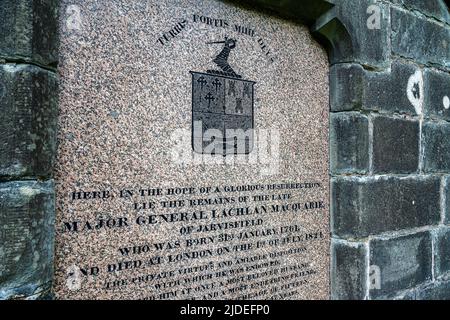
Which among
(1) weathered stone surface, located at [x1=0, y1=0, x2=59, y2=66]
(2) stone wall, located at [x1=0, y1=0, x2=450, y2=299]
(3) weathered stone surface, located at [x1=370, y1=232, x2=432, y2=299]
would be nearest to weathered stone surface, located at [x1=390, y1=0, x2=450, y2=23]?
(2) stone wall, located at [x1=0, y1=0, x2=450, y2=299]

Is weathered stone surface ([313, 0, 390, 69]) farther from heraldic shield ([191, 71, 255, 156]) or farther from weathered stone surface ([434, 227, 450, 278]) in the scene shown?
weathered stone surface ([434, 227, 450, 278])

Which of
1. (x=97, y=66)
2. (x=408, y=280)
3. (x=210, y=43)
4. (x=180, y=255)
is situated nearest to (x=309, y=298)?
(x=408, y=280)

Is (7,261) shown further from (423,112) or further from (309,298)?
(423,112)

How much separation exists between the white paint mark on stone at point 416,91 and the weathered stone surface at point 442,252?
2.61ft

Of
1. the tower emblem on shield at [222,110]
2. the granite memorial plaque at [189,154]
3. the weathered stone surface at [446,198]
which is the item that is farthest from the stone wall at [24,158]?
the weathered stone surface at [446,198]

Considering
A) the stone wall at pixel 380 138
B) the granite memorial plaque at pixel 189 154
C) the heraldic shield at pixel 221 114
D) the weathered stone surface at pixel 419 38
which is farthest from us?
the weathered stone surface at pixel 419 38

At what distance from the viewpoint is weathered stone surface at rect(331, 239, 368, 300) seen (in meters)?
1.86

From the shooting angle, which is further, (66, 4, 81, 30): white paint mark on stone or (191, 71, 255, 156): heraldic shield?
(191, 71, 255, 156): heraldic shield

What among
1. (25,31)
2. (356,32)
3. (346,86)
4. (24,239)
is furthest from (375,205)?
(25,31)

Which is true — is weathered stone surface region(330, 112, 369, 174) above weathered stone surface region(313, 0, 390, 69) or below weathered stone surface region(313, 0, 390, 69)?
below

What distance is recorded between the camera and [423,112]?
2.21 metres

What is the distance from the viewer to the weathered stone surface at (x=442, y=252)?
2263mm

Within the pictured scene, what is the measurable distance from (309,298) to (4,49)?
1.70m

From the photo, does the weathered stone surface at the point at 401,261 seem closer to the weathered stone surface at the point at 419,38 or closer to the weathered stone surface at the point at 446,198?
the weathered stone surface at the point at 446,198
